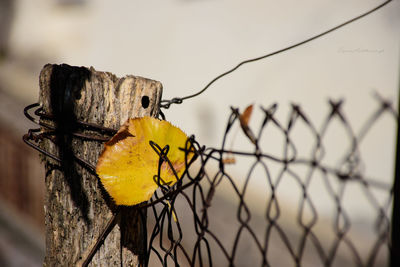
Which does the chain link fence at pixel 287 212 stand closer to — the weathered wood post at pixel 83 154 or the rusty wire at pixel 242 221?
the rusty wire at pixel 242 221

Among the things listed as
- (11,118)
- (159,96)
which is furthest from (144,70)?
(159,96)

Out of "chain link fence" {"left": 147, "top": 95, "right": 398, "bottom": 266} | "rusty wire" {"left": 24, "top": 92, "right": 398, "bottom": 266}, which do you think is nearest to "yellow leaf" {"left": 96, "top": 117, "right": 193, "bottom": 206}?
"rusty wire" {"left": 24, "top": 92, "right": 398, "bottom": 266}

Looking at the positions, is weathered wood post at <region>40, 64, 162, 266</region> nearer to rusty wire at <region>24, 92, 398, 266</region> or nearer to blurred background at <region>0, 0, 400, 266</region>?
rusty wire at <region>24, 92, 398, 266</region>

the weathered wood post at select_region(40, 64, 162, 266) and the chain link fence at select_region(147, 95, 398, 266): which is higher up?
the weathered wood post at select_region(40, 64, 162, 266)

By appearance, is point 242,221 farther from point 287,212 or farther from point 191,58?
Result: point 191,58

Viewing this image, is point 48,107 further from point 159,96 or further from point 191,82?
point 191,82
